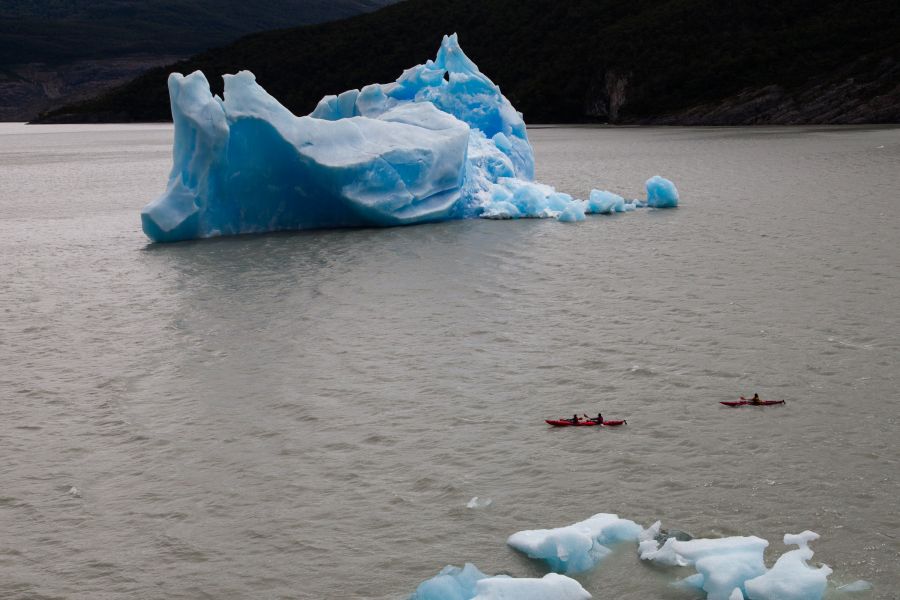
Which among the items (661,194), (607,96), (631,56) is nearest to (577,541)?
(661,194)

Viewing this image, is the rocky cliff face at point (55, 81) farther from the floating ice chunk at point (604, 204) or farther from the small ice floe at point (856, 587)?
the small ice floe at point (856, 587)

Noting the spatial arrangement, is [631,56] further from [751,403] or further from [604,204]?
[751,403]

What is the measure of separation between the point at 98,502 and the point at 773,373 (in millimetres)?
5078

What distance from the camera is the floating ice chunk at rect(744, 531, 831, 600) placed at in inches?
187

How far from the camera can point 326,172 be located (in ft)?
50.3

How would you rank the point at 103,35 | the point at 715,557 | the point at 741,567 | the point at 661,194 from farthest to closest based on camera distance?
1. the point at 103,35
2. the point at 661,194
3. the point at 715,557
4. the point at 741,567

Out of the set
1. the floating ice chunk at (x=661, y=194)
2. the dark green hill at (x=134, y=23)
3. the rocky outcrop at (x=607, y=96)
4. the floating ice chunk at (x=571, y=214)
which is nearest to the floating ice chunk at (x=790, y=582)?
the floating ice chunk at (x=571, y=214)

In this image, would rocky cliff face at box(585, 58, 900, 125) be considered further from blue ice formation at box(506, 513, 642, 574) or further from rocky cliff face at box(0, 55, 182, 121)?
rocky cliff face at box(0, 55, 182, 121)

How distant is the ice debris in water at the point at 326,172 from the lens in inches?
599

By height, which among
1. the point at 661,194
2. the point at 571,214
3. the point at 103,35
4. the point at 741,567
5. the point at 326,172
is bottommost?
the point at 741,567

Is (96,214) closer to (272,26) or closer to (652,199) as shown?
(652,199)

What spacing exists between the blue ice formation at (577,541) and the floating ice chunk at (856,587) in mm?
1052

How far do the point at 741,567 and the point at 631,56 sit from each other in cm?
5541

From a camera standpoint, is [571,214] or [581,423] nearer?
[581,423]
